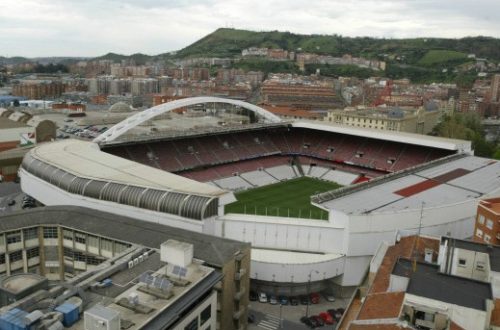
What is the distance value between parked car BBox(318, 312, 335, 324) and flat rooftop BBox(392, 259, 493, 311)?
10281 mm

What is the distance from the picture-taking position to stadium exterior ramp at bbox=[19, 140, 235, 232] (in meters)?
33.2

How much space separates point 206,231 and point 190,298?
1354 cm

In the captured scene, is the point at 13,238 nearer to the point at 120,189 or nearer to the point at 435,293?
the point at 120,189

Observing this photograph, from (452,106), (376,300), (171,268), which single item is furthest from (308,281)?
(452,106)

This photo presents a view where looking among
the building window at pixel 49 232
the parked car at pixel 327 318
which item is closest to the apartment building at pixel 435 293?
the parked car at pixel 327 318

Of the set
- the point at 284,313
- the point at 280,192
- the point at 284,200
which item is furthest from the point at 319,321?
the point at 280,192

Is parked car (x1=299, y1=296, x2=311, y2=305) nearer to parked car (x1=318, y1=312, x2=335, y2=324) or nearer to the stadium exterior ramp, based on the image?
parked car (x1=318, y1=312, x2=335, y2=324)

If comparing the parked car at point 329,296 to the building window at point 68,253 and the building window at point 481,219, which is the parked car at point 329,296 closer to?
the building window at point 481,219

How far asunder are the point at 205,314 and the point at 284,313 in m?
10.6

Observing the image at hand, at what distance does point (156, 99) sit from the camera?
4833 inches

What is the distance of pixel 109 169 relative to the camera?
129 feet

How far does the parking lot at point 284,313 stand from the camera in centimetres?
2925

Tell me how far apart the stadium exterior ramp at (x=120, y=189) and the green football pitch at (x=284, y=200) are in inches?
394

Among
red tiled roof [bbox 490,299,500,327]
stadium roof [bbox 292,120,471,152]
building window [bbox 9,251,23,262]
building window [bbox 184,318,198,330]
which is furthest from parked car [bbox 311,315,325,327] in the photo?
stadium roof [bbox 292,120,471,152]
